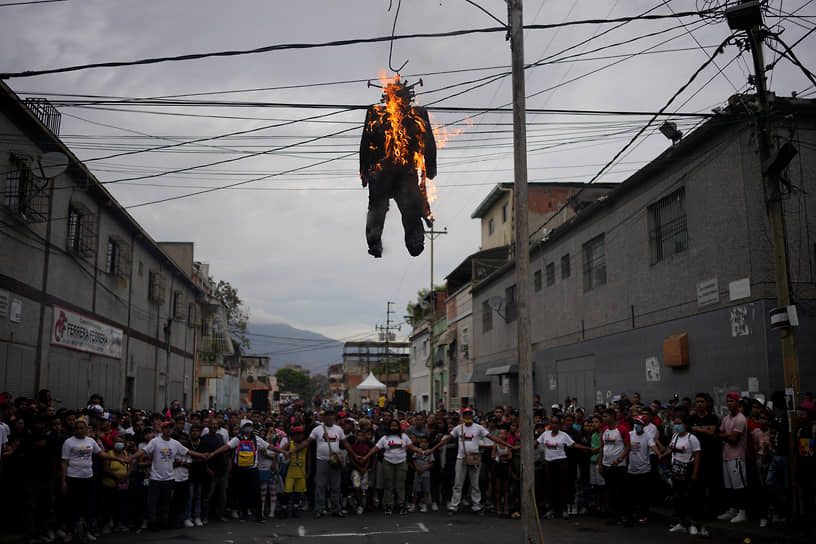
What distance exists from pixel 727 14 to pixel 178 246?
3072 cm

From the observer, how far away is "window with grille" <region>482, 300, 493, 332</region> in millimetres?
32628

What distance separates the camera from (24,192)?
15672 mm

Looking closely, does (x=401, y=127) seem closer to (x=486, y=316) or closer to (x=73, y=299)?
(x=73, y=299)

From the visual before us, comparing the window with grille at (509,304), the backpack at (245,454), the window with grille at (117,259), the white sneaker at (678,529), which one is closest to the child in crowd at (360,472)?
the backpack at (245,454)

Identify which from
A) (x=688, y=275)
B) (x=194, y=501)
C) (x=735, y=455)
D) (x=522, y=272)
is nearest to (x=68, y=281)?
(x=194, y=501)

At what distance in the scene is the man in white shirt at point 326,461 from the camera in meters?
13.1

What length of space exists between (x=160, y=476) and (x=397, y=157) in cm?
714

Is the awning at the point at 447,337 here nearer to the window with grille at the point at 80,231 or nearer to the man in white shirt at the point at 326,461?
the window with grille at the point at 80,231

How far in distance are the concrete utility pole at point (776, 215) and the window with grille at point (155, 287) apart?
2330 cm

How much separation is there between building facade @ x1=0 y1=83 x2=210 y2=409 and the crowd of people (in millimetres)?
3630

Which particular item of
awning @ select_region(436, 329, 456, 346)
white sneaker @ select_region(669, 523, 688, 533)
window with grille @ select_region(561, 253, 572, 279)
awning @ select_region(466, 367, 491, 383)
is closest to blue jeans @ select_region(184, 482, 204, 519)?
white sneaker @ select_region(669, 523, 688, 533)

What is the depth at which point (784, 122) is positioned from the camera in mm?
13055

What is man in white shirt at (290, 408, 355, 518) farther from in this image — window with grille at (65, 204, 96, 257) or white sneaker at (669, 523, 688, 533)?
window with grille at (65, 204, 96, 257)

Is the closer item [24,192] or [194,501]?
[194,501]
